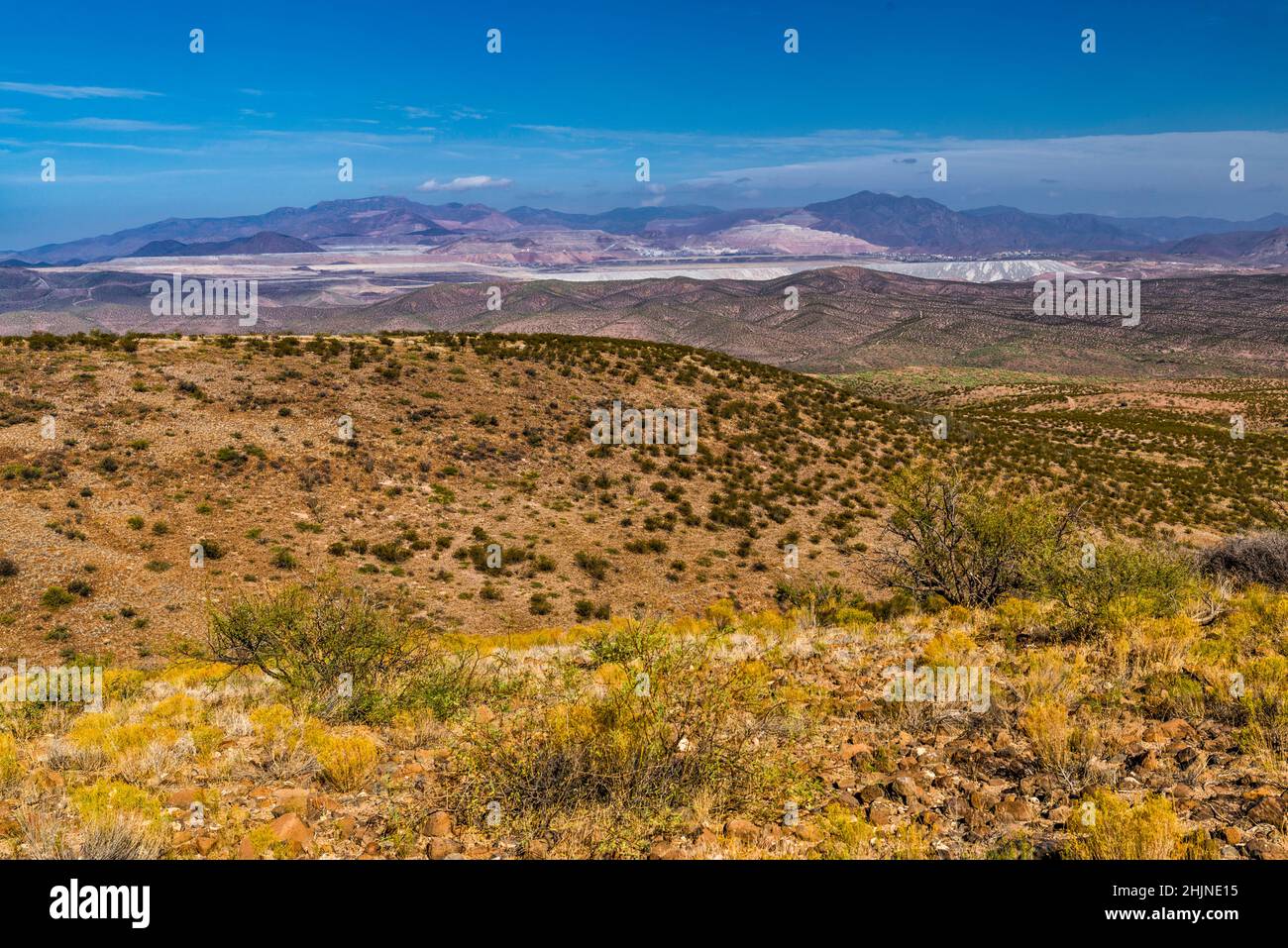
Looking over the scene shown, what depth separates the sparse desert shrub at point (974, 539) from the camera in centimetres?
1295

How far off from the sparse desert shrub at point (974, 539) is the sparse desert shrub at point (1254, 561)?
11.2ft

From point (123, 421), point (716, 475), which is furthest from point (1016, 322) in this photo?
point (123, 421)

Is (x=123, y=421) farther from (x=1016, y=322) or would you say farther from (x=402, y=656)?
(x=1016, y=322)

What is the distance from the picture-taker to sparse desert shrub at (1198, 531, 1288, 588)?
44.5ft

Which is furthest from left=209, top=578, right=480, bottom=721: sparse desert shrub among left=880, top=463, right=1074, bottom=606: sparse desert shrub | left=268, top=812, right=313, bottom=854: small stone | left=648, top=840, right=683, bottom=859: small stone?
left=880, top=463, right=1074, bottom=606: sparse desert shrub

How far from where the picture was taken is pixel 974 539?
545 inches

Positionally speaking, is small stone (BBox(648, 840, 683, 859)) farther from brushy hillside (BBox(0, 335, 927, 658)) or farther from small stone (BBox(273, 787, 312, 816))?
brushy hillside (BBox(0, 335, 927, 658))

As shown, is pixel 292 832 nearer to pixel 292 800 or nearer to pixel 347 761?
pixel 292 800

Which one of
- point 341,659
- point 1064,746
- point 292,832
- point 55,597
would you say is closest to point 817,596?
point 341,659

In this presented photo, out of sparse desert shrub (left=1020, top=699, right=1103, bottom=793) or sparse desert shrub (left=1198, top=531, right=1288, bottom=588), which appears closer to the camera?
sparse desert shrub (left=1020, top=699, right=1103, bottom=793)

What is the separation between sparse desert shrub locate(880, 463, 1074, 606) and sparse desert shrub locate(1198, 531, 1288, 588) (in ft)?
11.2

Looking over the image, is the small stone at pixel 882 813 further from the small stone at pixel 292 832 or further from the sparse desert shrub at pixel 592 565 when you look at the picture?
the sparse desert shrub at pixel 592 565

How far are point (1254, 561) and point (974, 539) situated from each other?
5.68m

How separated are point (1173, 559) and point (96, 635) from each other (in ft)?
68.0
